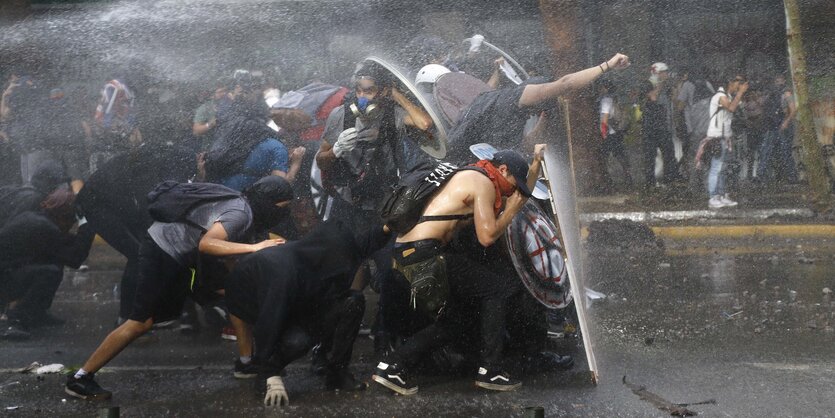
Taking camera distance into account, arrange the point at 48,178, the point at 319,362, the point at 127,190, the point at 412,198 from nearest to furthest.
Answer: the point at 412,198, the point at 319,362, the point at 127,190, the point at 48,178

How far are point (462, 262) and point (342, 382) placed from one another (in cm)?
91

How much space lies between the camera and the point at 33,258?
784 centimetres

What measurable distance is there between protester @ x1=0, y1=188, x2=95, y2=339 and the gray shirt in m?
2.18

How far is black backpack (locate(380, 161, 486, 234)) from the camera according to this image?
589cm

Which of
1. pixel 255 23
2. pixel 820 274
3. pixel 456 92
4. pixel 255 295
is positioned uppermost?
pixel 255 23

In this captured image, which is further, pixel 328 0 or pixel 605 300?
pixel 328 0

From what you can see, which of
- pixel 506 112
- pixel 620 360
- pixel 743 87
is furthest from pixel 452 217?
pixel 743 87

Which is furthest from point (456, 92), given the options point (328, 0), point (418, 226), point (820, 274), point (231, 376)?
point (820, 274)

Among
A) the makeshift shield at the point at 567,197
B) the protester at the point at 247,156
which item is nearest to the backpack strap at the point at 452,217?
the makeshift shield at the point at 567,197

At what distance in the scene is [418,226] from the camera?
5.85 m

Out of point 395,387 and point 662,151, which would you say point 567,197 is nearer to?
point 395,387

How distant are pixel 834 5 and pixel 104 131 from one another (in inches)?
235

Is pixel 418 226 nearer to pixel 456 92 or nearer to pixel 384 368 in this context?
pixel 384 368

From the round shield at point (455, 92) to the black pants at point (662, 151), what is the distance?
2144mm
